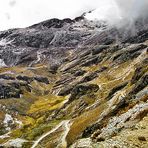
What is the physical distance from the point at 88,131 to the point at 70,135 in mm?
33031

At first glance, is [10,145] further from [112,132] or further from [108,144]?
[108,144]

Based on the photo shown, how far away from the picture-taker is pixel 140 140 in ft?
129

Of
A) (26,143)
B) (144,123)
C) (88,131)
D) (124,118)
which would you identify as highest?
(26,143)

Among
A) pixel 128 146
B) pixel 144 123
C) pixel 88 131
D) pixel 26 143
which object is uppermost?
pixel 26 143

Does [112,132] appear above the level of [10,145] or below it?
below

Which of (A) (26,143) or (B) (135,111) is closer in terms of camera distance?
(B) (135,111)

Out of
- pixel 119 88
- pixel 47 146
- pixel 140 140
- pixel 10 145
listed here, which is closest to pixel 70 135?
pixel 47 146

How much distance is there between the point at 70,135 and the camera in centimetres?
13488

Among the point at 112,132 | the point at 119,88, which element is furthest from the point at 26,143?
the point at 112,132

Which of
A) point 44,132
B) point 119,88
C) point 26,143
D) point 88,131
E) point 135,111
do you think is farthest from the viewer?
point 119,88

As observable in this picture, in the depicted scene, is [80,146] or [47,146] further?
[47,146]

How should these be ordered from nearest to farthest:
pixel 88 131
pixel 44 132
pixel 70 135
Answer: pixel 88 131, pixel 70 135, pixel 44 132

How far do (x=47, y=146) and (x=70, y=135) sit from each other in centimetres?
930

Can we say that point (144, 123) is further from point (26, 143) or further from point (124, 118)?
point (26, 143)
